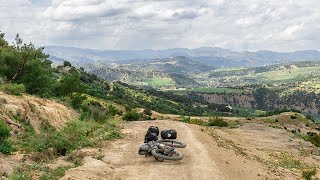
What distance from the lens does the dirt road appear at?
2095cm

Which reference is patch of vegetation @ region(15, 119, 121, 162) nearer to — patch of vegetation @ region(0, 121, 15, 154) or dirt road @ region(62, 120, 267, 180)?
patch of vegetation @ region(0, 121, 15, 154)

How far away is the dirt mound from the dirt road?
741 cm

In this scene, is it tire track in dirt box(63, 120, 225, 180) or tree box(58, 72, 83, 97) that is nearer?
tire track in dirt box(63, 120, 225, 180)

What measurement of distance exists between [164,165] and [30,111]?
635 inches

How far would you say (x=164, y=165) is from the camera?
23.7 m

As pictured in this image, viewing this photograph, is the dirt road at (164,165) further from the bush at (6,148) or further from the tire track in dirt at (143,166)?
the bush at (6,148)

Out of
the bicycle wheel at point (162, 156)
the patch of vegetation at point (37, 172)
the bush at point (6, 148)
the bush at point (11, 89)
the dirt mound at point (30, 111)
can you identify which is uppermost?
the bush at point (11, 89)

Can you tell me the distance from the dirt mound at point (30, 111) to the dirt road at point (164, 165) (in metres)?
7.41

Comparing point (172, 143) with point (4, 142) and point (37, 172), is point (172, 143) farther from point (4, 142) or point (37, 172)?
point (37, 172)

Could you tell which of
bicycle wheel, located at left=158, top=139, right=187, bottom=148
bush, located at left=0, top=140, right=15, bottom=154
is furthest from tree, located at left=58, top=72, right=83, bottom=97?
bush, located at left=0, top=140, right=15, bottom=154

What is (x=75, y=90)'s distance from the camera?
66688mm

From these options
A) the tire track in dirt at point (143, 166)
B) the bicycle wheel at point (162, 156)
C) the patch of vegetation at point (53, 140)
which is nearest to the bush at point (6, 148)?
the patch of vegetation at point (53, 140)

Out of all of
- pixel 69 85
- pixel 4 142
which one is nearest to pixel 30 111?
pixel 4 142

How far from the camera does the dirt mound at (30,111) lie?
31.3 m
